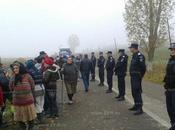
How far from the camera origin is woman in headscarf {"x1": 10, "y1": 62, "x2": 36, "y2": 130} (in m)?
11.5

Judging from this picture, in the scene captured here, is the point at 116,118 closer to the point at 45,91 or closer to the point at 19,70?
the point at 45,91

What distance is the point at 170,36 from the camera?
3903 centimetres

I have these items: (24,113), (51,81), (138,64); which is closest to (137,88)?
(138,64)

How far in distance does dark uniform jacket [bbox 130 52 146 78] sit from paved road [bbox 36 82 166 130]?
142 centimetres

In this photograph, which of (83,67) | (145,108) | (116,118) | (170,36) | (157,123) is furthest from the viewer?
(170,36)

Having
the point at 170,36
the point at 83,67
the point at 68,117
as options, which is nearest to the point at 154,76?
the point at 170,36

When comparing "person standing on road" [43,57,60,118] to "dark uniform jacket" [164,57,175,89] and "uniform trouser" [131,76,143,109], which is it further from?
"dark uniform jacket" [164,57,175,89]

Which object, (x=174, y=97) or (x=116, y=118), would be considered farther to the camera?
(x=116, y=118)

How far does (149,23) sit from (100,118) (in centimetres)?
2551

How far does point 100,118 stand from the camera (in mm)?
14414

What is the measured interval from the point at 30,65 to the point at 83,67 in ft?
34.9

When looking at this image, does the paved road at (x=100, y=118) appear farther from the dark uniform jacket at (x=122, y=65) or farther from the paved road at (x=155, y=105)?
the dark uniform jacket at (x=122, y=65)

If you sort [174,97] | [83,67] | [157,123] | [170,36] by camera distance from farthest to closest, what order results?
1. [170,36]
2. [83,67]
3. [157,123]
4. [174,97]

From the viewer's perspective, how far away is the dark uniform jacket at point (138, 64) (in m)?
14.8
